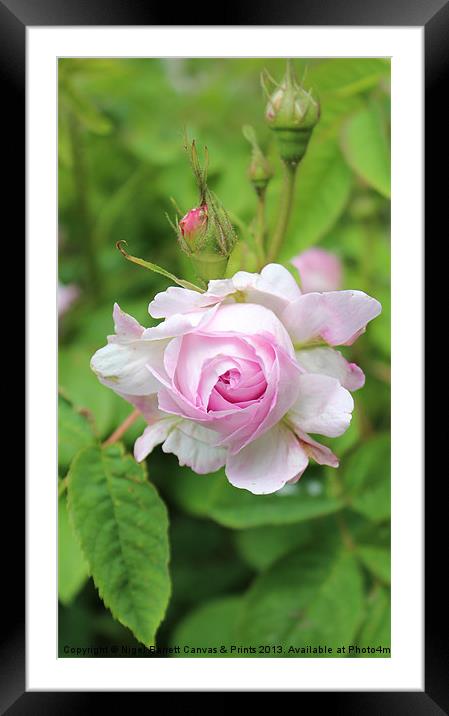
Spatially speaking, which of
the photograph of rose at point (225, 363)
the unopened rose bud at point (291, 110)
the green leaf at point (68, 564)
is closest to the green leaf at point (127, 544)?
the photograph of rose at point (225, 363)

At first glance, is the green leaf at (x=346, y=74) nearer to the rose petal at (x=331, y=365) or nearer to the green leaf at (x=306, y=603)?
the rose petal at (x=331, y=365)

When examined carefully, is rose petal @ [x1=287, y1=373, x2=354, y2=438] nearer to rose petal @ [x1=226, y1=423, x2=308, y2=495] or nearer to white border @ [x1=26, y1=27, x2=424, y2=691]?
rose petal @ [x1=226, y1=423, x2=308, y2=495]

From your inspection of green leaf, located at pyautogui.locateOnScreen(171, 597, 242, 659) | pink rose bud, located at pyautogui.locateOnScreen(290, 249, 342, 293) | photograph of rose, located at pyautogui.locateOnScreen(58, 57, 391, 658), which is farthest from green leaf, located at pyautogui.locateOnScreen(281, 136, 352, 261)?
green leaf, located at pyautogui.locateOnScreen(171, 597, 242, 659)

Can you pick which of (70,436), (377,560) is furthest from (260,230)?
(377,560)
